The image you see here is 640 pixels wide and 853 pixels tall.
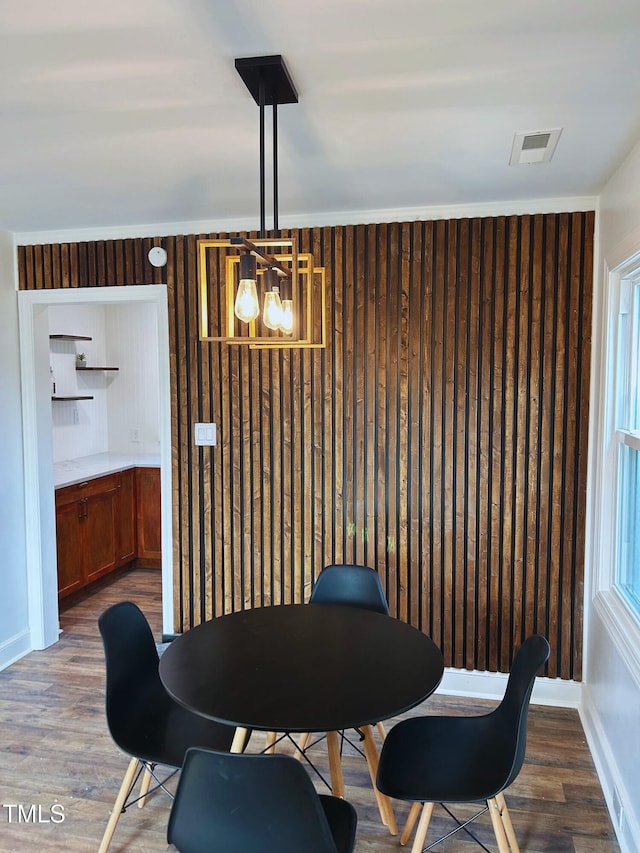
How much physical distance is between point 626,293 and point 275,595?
2372 mm

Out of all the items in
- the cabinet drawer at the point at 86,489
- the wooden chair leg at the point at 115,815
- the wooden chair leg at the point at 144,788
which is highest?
the cabinet drawer at the point at 86,489

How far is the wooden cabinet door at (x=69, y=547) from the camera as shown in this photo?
4.30m

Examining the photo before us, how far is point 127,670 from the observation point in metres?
2.27

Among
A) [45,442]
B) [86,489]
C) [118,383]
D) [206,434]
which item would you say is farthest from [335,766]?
[118,383]

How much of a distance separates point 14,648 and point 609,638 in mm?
3286

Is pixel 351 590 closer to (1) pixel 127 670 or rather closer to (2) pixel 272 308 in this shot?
(1) pixel 127 670

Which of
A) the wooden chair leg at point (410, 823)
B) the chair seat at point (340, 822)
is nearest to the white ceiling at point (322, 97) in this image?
the chair seat at point (340, 822)

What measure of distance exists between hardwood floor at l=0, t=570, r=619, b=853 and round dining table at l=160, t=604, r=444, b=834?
42cm

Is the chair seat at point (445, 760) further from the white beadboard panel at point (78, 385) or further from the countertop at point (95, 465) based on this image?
the white beadboard panel at point (78, 385)

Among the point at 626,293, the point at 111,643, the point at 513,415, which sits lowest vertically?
the point at 111,643

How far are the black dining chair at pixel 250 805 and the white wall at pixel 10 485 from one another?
2.67 m

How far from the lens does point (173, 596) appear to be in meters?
3.63

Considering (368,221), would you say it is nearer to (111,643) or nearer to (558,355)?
(558,355)

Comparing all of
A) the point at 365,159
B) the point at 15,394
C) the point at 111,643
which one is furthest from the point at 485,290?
the point at 15,394
